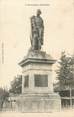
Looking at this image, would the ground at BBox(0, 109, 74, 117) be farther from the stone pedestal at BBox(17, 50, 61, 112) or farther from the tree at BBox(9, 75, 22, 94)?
the tree at BBox(9, 75, 22, 94)

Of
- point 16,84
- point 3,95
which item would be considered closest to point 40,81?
point 16,84

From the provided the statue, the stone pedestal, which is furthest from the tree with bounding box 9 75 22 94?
the statue

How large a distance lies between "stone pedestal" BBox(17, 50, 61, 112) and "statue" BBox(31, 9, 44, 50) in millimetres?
81

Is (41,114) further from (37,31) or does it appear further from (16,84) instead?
(37,31)

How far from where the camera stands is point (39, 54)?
6.25 meters

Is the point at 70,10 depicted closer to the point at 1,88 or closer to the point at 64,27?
the point at 64,27

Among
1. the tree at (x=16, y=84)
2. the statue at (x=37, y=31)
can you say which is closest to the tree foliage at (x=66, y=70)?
the statue at (x=37, y=31)

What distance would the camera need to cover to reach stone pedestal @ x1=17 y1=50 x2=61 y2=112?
6148 millimetres

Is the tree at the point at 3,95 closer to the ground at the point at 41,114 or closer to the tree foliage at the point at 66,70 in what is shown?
the ground at the point at 41,114

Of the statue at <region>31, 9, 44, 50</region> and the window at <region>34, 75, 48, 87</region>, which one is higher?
the statue at <region>31, 9, 44, 50</region>

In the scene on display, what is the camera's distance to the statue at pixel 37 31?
6258mm

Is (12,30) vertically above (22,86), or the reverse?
(12,30)

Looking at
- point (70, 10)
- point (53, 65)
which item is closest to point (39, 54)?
point (53, 65)

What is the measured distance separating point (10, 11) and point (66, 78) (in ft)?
3.12
